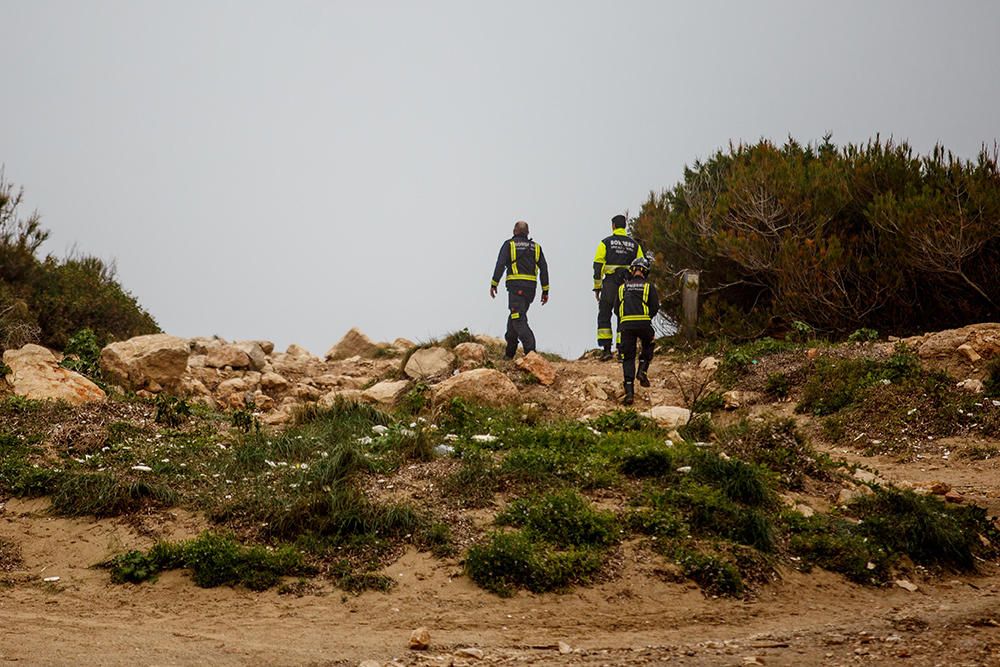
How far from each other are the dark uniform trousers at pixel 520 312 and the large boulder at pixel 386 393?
136 inches

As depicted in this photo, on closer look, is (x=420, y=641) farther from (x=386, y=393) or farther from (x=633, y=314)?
(x=633, y=314)

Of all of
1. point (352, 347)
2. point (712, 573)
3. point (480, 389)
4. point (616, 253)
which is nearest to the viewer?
point (712, 573)

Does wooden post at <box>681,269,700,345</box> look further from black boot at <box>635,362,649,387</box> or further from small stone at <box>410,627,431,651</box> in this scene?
small stone at <box>410,627,431,651</box>

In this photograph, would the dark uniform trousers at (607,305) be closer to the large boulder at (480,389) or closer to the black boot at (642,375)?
the black boot at (642,375)

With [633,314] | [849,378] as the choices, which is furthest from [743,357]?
[633,314]

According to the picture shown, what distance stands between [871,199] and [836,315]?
2836 millimetres

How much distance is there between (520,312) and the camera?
59.8 ft

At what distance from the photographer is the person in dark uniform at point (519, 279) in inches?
717

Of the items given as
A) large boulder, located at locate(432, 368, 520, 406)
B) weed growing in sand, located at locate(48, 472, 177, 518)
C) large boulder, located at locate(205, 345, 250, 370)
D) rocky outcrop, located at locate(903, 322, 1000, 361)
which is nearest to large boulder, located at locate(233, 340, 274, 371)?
large boulder, located at locate(205, 345, 250, 370)

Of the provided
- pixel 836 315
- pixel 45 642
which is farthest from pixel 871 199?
pixel 45 642

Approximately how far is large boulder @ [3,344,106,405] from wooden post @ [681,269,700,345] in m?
11.8

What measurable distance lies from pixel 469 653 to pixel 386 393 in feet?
28.0

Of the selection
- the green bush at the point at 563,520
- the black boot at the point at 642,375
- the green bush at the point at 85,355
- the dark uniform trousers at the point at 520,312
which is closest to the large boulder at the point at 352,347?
the dark uniform trousers at the point at 520,312

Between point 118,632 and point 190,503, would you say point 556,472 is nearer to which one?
point 190,503
